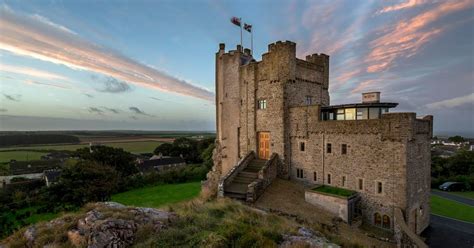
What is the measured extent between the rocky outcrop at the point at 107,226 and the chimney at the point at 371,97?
1533cm

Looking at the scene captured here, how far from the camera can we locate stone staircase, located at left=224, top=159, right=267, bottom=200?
17.8 metres

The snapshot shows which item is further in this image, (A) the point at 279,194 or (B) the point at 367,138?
(A) the point at 279,194

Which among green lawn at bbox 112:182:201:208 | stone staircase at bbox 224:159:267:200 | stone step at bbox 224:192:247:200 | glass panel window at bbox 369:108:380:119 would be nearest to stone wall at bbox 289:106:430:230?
glass panel window at bbox 369:108:380:119

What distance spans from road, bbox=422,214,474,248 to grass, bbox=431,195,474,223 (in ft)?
5.30

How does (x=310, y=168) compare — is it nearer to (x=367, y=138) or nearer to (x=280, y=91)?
(x=367, y=138)

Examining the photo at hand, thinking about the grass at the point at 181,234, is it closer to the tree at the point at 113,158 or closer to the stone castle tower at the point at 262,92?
the stone castle tower at the point at 262,92

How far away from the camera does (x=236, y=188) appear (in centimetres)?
1856

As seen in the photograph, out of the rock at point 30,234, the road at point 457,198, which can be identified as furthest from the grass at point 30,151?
the road at point 457,198

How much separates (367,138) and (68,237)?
55.6 ft

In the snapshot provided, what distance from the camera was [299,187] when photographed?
63.5ft

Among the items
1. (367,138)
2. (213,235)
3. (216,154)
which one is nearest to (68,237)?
(213,235)

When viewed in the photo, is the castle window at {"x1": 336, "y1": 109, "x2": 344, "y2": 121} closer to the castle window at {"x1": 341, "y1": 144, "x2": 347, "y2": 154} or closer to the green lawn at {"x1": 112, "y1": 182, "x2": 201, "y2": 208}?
the castle window at {"x1": 341, "y1": 144, "x2": 347, "y2": 154}

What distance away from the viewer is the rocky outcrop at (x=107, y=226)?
306 inches

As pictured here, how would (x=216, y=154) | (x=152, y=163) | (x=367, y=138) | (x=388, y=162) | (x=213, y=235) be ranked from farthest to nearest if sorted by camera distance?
(x=152, y=163)
(x=216, y=154)
(x=367, y=138)
(x=388, y=162)
(x=213, y=235)
